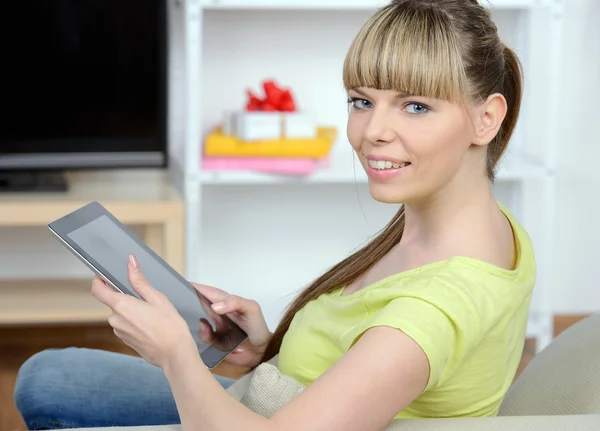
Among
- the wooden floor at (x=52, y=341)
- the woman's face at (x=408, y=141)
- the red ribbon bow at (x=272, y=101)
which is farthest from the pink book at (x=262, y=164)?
the woman's face at (x=408, y=141)

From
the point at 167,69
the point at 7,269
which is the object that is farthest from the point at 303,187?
the point at 7,269

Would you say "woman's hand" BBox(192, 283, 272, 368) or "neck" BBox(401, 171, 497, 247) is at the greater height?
"neck" BBox(401, 171, 497, 247)

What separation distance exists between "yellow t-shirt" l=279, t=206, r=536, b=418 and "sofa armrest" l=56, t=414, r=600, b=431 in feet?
0.13

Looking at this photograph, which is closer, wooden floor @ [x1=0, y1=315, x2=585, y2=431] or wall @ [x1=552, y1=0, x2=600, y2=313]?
wooden floor @ [x1=0, y1=315, x2=585, y2=431]

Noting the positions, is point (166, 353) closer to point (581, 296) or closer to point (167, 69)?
point (167, 69)

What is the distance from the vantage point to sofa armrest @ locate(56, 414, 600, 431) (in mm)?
905

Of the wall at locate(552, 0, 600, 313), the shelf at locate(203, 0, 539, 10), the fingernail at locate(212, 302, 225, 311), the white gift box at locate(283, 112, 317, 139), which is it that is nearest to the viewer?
the fingernail at locate(212, 302, 225, 311)

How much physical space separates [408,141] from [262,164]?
1441mm

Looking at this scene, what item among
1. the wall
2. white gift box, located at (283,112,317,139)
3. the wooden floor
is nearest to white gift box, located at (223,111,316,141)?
white gift box, located at (283,112,317,139)

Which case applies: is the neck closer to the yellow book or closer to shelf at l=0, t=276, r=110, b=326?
the yellow book

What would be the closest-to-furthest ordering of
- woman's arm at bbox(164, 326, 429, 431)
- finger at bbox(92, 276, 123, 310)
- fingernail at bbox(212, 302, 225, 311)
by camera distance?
woman's arm at bbox(164, 326, 429, 431) → finger at bbox(92, 276, 123, 310) → fingernail at bbox(212, 302, 225, 311)

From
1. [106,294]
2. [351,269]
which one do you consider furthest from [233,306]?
[106,294]

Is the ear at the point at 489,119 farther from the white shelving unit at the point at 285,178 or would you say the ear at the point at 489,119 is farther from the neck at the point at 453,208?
the white shelving unit at the point at 285,178

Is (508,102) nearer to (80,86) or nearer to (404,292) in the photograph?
(404,292)
